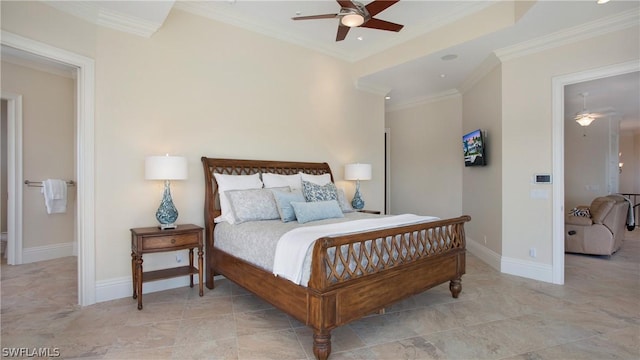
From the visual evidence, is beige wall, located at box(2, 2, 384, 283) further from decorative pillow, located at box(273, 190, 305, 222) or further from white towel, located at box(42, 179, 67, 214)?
white towel, located at box(42, 179, 67, 214)

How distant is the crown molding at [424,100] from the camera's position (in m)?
6.13

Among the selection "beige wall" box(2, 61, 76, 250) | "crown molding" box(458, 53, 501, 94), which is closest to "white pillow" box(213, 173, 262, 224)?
"beige wall" box(2, 61, 76, 250)

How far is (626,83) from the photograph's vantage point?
5.46m

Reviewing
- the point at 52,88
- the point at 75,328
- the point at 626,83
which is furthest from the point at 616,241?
the point at 52,88

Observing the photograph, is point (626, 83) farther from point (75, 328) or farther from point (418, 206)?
point (75, 328)

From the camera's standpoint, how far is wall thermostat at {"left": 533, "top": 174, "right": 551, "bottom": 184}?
3.90m

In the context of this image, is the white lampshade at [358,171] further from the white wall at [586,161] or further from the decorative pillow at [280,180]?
the white wall at [586,161]

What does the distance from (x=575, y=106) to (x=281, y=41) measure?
6559mm

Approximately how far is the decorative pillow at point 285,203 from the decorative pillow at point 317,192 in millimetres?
235

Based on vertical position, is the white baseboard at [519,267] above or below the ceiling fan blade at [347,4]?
below

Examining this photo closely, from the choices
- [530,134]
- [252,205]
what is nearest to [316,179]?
[252,205]

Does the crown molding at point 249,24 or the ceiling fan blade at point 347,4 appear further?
the crown molding at point 249,24

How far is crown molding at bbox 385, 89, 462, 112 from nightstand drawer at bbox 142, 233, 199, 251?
205 inches

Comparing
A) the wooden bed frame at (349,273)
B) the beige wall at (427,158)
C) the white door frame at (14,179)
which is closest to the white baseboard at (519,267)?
the wooden bed frame at (349,273)
